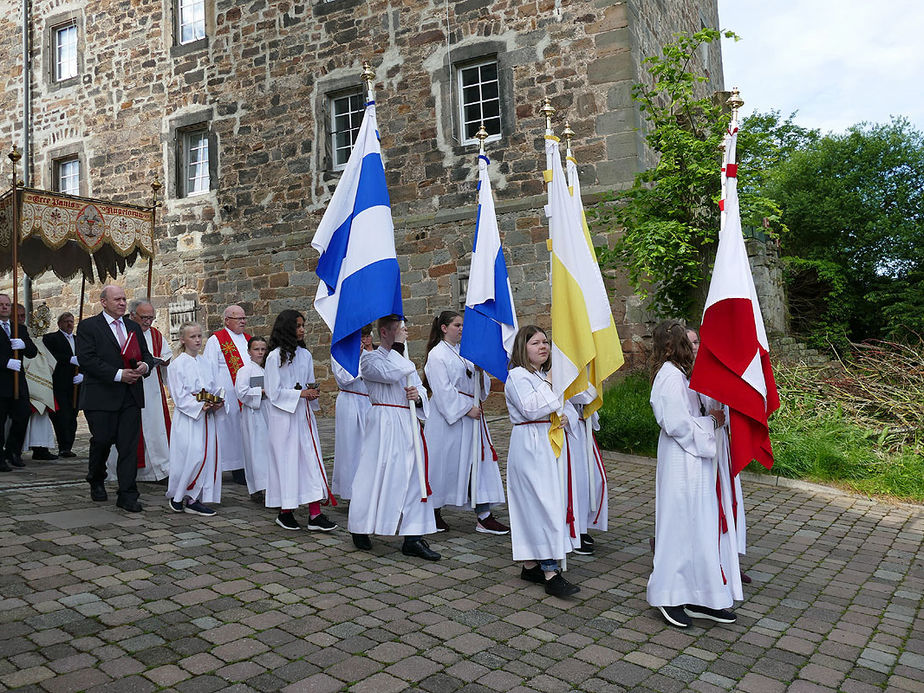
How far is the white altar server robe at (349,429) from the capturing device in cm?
677

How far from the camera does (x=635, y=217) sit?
10.6 meters

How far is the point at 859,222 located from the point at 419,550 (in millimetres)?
15643

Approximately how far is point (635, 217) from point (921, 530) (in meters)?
5.47

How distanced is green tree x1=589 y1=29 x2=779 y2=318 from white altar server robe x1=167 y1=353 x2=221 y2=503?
5688 mm

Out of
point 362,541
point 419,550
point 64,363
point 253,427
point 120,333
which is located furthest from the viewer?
point 64,363

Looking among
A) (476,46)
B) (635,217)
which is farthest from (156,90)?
(635,217)

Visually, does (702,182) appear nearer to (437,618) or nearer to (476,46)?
(476,46)

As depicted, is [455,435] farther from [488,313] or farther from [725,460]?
[725,460]

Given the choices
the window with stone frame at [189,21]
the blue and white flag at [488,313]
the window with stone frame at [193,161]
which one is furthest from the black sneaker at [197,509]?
the window with stone frame at [189,21]

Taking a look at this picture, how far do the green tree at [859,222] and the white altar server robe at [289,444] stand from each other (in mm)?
12867

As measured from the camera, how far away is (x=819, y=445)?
27.3 feet

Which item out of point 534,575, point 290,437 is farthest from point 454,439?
point 534,575

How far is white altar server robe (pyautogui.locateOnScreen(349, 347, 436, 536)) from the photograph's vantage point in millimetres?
5414

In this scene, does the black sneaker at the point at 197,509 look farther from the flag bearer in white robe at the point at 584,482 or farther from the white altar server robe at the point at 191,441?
the flag bearer in white robe at the point at 584,482
